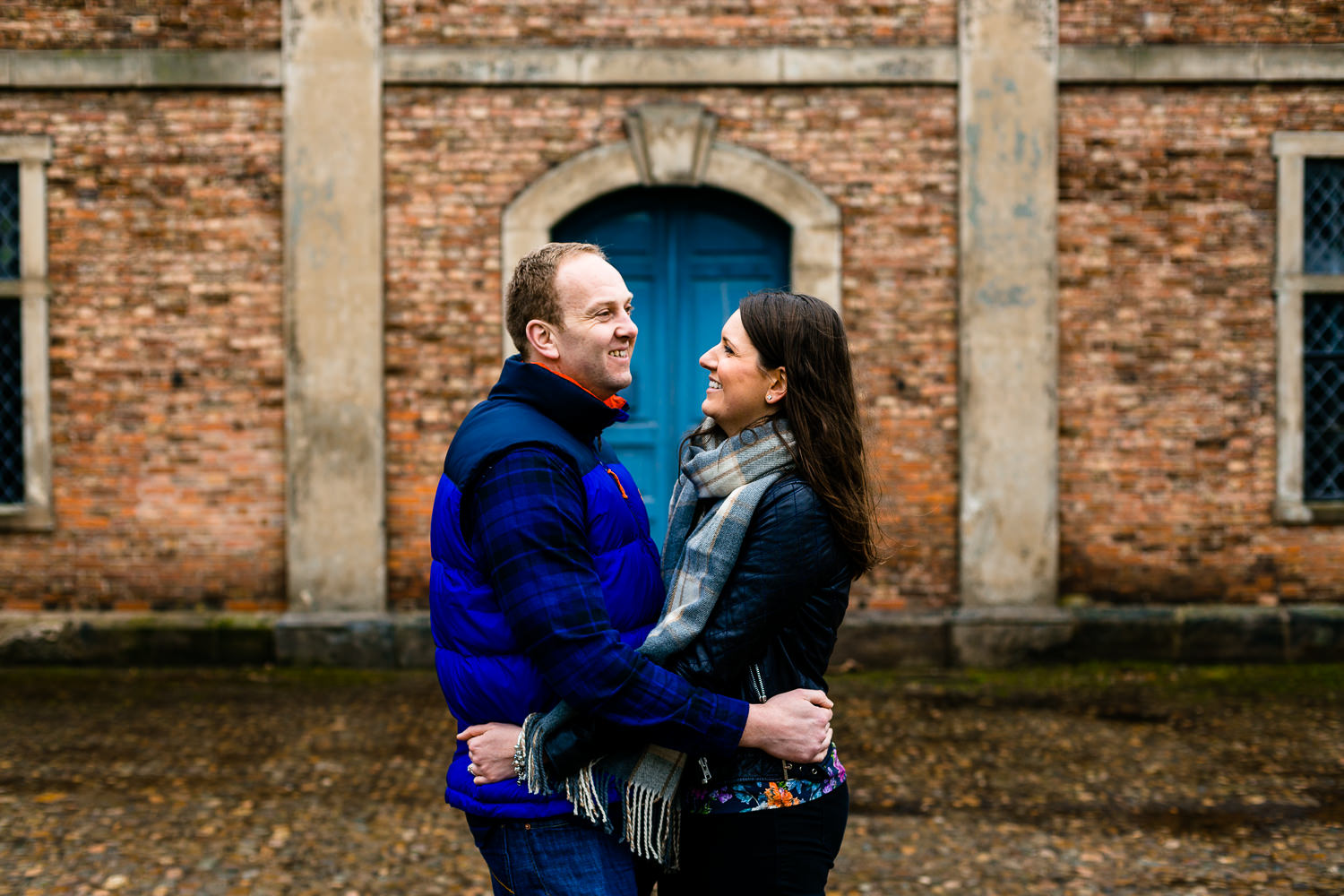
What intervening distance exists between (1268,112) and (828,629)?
706 cm

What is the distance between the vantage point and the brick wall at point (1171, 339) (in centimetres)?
750

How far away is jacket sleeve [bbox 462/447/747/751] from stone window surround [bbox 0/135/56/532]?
6770mm

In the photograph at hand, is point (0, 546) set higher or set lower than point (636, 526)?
lower

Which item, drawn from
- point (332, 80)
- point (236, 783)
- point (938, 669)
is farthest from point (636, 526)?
point (332, 80)

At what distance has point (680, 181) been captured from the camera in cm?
744

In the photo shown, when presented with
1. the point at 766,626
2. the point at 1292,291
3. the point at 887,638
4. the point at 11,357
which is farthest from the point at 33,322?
the point at 1292,291

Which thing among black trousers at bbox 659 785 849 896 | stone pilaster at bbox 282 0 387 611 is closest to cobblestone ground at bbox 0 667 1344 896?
stone pilaster at bbox 282 0 387 611

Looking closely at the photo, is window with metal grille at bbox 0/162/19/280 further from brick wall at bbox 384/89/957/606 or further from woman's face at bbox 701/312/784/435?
woman's face at bbox 701/312/784/435

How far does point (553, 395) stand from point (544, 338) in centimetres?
12

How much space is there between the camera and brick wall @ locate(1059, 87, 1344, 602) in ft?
24.6

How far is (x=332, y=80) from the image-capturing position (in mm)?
7355

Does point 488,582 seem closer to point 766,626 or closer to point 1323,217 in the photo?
point 766,626

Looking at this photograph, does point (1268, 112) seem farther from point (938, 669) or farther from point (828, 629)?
point (828, 629)

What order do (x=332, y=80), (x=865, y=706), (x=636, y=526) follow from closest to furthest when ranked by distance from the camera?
(x=636, y=526), (x=865, y=706), (x=332, y=80)
